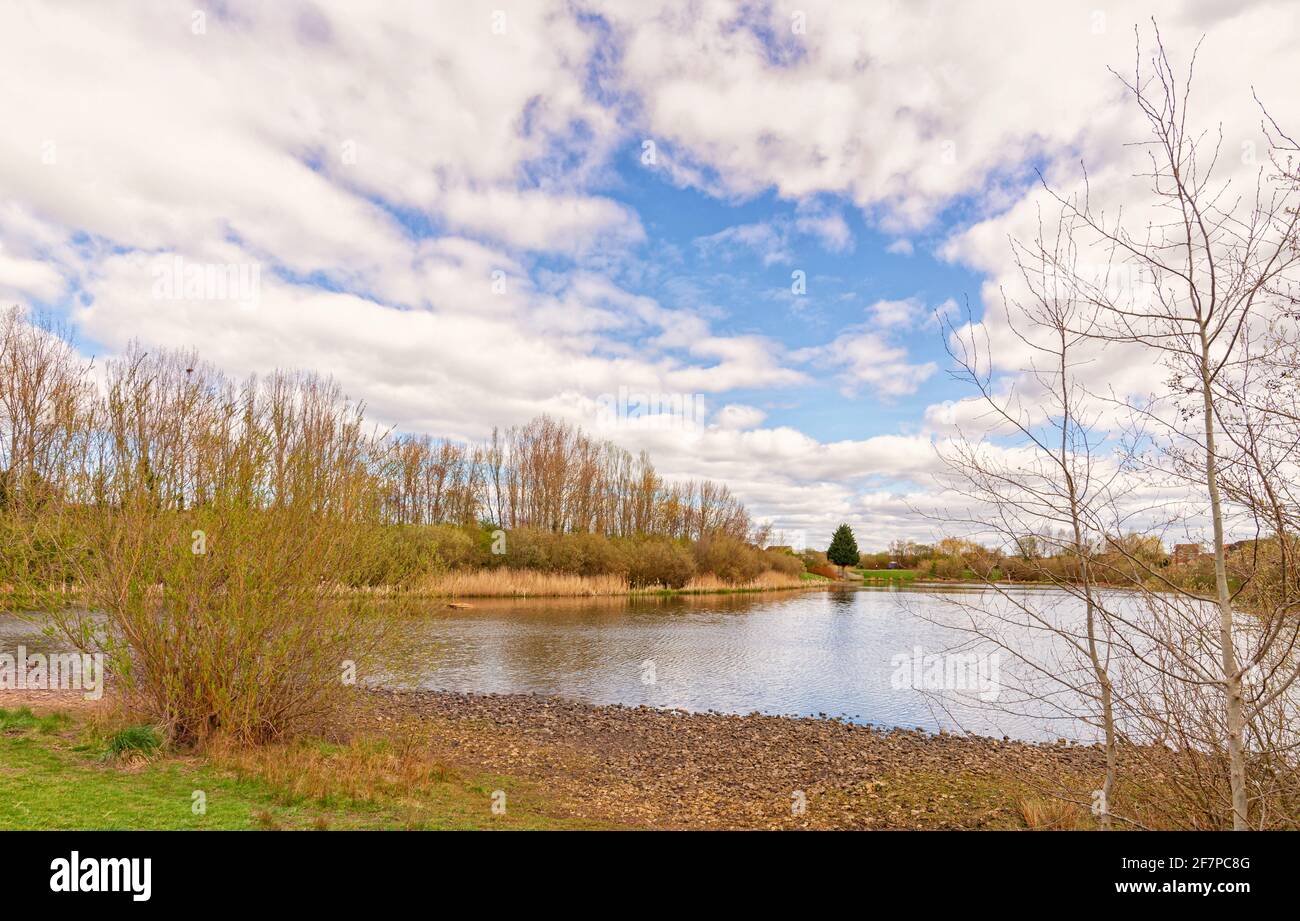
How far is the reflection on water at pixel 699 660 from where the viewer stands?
1510 centimetres

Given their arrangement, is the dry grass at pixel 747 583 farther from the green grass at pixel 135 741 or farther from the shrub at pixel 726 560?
the green grass at pixel 135 741

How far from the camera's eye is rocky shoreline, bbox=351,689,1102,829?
8398mm

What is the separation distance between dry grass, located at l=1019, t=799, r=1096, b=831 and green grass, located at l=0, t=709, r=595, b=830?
5.08 meters

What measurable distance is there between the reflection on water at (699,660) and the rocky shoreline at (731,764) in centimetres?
86

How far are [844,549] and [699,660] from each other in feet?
207

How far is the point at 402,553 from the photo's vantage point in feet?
31.5

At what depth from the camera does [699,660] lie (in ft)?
69.2

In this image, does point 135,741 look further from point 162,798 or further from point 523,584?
point 523,584

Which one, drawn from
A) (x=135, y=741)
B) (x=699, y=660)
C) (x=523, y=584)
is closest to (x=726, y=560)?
(x=523, y=584)

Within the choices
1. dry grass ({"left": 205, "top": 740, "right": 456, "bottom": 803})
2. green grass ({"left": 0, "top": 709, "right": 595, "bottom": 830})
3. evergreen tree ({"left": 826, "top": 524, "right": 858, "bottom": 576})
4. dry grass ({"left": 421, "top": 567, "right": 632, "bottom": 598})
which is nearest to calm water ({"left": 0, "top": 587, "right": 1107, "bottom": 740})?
dry grass ({"left": 205, "top": 740, "right": 456, "bottom": 803})
